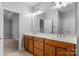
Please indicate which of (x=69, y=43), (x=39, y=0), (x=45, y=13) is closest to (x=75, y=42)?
(x=69, y=43)

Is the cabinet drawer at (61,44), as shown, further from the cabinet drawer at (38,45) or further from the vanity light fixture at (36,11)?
the vanity light fixture at (36,11)

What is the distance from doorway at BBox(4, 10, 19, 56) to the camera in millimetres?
1134

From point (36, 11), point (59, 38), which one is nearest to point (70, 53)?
point (59, 38)

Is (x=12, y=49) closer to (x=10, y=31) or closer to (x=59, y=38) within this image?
(x=10, y=31)

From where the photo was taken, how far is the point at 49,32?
3.89 ft

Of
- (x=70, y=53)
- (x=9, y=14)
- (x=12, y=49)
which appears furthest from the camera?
(x=12, y=49)

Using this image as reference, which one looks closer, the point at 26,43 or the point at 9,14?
the point at 9,14

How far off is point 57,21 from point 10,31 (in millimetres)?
740

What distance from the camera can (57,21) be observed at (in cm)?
115

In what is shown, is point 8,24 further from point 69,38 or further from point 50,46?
point 69,38

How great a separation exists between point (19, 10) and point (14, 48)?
0.64m

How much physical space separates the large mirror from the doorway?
0.93ft

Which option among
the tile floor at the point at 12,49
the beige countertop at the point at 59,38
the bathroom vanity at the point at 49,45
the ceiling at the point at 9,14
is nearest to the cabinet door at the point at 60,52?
the bathroom vanity at the point at 49,45

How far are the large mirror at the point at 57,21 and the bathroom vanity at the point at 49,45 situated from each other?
0.31ft
